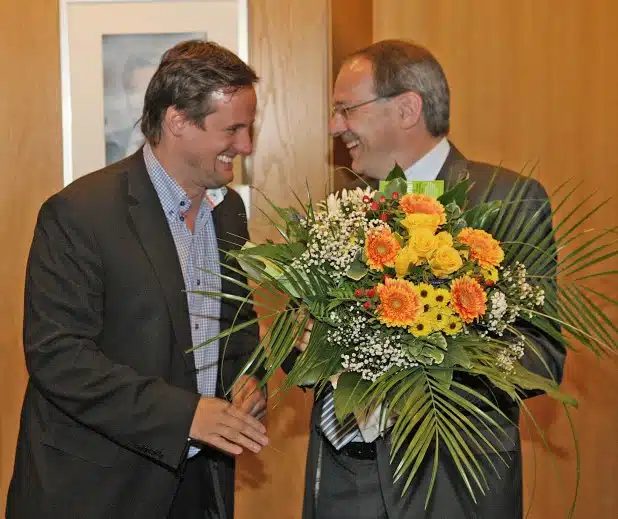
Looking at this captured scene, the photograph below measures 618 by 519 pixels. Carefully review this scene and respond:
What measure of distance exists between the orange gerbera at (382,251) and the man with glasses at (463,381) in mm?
392

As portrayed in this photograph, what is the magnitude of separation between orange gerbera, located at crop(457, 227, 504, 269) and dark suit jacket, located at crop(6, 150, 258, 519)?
90 centimetres

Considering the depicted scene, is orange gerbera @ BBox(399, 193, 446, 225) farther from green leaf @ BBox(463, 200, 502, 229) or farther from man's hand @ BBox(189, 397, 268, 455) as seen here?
man's hand @ BBox(189, 397, 268, 455)

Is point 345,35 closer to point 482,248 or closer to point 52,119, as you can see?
point 52,119

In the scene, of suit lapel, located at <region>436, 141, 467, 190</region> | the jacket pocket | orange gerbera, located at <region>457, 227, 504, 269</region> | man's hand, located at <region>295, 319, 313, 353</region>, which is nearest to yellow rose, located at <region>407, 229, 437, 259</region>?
orange gerbera, located at <region>457, 227, 504, 269</region>

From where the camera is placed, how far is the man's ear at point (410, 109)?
2.88m

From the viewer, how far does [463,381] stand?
2.33 meters

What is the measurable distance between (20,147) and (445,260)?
7.56 ft

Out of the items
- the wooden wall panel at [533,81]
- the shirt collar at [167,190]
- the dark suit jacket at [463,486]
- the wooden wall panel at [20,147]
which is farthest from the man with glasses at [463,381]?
the wooden wall panel at [20,147]

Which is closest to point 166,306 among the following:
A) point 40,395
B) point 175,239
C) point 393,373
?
point 175,239

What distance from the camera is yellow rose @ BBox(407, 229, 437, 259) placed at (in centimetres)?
196

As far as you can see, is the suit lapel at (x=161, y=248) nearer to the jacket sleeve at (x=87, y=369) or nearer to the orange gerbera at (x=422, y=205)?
the jacket sleeve at (x=87, y=369)

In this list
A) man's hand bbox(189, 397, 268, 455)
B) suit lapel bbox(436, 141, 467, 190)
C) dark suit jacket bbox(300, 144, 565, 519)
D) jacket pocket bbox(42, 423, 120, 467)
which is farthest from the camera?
suit lapel bbox(436, 141, 467, 190)

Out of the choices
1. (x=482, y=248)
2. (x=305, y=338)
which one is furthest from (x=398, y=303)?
(x=305, y=338)

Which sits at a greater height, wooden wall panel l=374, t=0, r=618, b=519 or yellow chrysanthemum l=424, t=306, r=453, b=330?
wooden wall panel l=374, t=0, r=618, b=519
